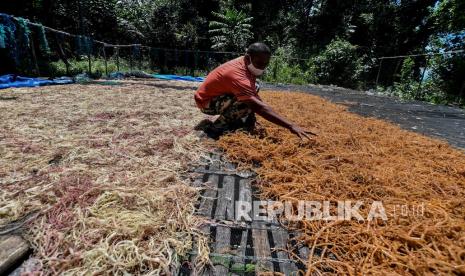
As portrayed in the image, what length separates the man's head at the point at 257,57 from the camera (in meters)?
3.14

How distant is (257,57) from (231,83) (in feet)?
1.33

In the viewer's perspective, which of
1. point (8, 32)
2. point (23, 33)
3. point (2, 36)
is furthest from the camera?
point (23, 33)

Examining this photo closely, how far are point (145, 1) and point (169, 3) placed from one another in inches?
104

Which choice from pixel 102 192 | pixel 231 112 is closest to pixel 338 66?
pixel 231 112

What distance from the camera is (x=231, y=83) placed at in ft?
10.4

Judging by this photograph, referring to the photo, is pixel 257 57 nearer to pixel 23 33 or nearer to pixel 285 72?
pixel 23 33

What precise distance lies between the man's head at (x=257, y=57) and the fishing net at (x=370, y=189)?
0.77m

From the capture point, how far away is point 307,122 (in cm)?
430

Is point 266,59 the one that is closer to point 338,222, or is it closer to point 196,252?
point 338,222

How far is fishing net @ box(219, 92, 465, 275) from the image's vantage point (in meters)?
1.45

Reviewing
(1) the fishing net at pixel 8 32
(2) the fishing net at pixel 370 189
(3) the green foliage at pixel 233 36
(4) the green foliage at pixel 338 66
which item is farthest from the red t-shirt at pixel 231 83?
(3) the green foliage at pixel 233 36

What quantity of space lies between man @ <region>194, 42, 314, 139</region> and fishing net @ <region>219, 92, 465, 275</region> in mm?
295

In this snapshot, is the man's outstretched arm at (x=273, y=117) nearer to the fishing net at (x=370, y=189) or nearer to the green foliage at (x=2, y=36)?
the fishing net at (x=370, y=189)

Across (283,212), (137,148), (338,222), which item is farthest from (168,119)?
(338,222)
